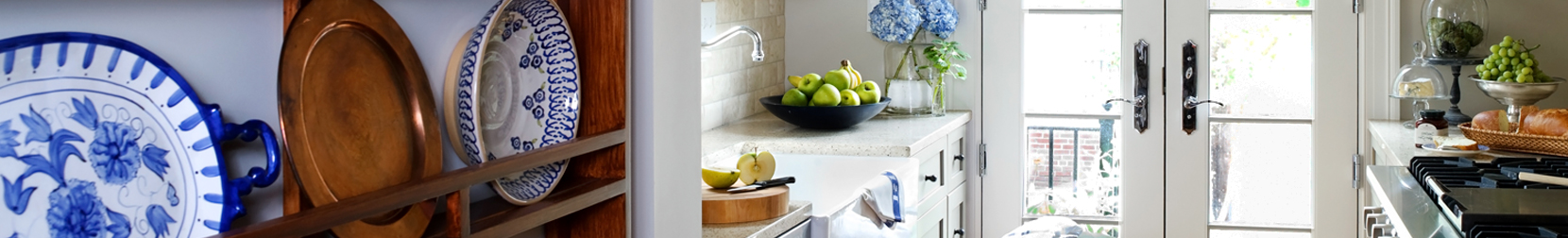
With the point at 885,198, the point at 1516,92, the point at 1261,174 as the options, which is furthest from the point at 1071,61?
the point at 885,198

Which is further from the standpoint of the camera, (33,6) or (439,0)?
(439,0)

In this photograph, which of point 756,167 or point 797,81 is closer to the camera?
point 756,167

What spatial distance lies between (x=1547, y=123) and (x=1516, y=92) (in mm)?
574

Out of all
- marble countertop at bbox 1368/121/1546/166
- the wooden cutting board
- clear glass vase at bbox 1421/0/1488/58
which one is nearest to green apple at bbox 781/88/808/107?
the wooden cutting board

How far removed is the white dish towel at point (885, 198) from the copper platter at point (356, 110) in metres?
1.23

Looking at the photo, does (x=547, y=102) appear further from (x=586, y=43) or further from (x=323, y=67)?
(x=323, y=67)

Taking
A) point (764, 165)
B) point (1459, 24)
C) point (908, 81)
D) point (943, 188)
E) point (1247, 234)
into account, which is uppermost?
point (1459, 24)

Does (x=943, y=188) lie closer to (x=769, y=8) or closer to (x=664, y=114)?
(x=769, y=8)

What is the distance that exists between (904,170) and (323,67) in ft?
5.74

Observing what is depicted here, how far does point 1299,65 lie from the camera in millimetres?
3334

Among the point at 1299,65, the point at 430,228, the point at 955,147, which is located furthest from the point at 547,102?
the point at 1299,65

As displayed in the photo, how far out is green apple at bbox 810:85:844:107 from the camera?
9.59 feet

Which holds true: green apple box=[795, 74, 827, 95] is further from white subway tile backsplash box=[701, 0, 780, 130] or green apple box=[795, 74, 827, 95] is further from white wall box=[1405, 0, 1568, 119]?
white wall box=[1405, 0, 1568, 119]

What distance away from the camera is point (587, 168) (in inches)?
47.6
